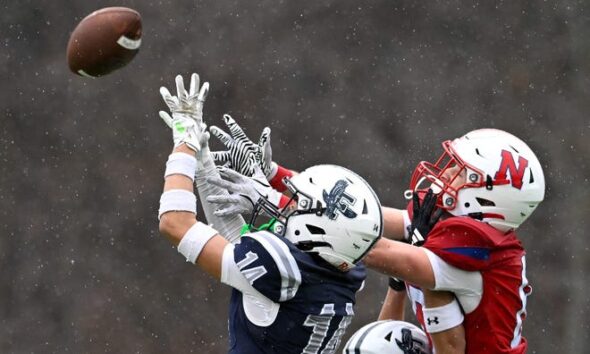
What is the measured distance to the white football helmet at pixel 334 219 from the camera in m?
3.07

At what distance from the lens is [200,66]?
708 cm

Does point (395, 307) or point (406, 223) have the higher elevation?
point (406, 223)

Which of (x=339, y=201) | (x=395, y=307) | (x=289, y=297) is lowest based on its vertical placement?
(x=395, y=307)

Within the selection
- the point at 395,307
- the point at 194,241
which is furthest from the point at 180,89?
the point at 395,307

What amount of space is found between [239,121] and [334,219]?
157 inches

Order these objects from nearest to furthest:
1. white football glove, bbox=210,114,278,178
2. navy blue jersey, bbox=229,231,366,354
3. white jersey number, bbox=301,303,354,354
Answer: navy blue jersey, bbox=229,231,366,354 < white jersey number, bbox=301,303,354,354 < white football glove, bbox=210,114,278,178

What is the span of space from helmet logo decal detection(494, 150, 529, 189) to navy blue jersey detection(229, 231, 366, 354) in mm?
685

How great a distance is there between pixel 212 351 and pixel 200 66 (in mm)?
1995

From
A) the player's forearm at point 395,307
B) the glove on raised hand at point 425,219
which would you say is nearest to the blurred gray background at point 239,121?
the player's forearm at point 395,307

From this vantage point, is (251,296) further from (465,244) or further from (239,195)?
(465,244)

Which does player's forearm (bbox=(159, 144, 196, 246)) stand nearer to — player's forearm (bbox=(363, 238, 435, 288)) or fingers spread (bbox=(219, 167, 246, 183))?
fingers spread (bbox=(219, 167, 246, 183))

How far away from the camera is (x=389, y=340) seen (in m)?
3.68

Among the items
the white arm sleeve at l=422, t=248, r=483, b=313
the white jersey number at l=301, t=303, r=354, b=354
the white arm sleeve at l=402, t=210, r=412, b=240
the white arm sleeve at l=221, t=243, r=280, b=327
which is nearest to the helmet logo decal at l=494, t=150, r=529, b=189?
the white arm sleeve at l=422, t=248, r=483, b=313

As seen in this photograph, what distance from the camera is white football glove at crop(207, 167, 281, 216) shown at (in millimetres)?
3346
